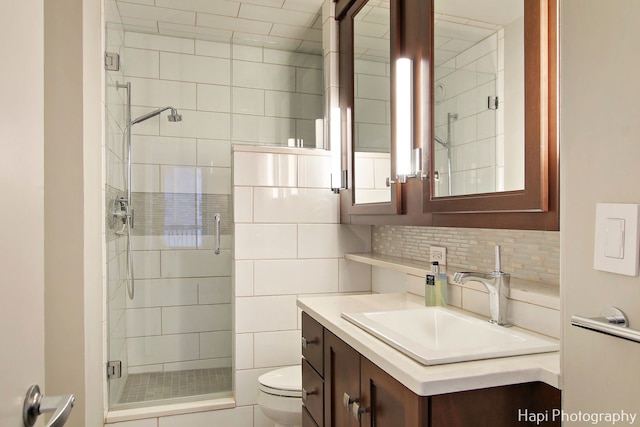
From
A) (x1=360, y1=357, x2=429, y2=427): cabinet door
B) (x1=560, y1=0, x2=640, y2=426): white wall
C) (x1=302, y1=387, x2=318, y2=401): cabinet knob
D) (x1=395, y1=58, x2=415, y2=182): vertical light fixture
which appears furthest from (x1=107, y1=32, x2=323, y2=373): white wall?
(x1=560, y1=0, x2=640, y2=426): white wall

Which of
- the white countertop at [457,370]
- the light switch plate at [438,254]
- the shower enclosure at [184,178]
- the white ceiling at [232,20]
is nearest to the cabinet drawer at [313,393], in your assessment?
the white countertop at [457,370]

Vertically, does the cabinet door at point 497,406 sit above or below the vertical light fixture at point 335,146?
below

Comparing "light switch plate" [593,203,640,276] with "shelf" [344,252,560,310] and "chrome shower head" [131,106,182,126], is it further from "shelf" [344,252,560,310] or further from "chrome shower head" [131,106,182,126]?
"chrome shower head" [131,106,182,126]

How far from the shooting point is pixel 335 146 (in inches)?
92.3

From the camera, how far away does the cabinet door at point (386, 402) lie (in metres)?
0.92

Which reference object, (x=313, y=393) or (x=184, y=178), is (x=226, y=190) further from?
(x=313, y=393)

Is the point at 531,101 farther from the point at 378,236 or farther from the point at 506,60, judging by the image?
the point at 378,236

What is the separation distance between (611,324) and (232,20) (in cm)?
258

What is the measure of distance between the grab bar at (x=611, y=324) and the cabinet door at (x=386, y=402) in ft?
1.25

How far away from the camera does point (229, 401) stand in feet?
7.36

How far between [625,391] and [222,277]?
2.04m

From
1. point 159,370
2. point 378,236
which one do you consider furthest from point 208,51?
point 159,370

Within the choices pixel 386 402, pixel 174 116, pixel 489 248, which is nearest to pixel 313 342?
pixel 386 402

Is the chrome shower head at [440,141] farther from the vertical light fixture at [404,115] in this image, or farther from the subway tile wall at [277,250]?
the subway tile wall at [277,250]
